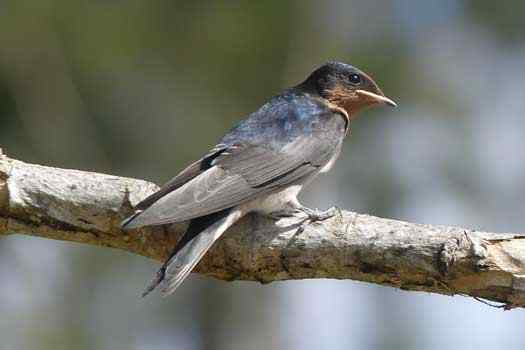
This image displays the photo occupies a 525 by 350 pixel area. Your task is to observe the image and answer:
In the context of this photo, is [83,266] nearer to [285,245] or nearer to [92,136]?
[92,136]

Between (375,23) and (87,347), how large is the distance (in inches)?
136

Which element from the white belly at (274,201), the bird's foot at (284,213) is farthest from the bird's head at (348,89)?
the bird's foot at (284,213)

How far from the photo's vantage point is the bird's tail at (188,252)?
3.16 m

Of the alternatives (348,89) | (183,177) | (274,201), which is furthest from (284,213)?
(348,89)

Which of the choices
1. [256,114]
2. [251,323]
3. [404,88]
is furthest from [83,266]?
[256,114]

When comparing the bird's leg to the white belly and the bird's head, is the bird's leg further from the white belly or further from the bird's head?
the bird's head

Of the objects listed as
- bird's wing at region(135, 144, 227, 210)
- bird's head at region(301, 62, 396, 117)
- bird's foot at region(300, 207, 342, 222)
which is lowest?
bird's foot at region(300, 207, 342, 222)

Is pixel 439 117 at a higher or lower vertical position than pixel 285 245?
lower

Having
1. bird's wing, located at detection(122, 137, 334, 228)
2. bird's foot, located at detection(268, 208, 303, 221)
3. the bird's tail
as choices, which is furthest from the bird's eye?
the bird's tail

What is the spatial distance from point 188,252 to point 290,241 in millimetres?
297

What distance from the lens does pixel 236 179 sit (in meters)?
3.68

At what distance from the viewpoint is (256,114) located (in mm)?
4266

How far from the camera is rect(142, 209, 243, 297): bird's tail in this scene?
10.4 ft

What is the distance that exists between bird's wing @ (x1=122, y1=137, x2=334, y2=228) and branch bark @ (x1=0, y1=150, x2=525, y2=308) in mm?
110
